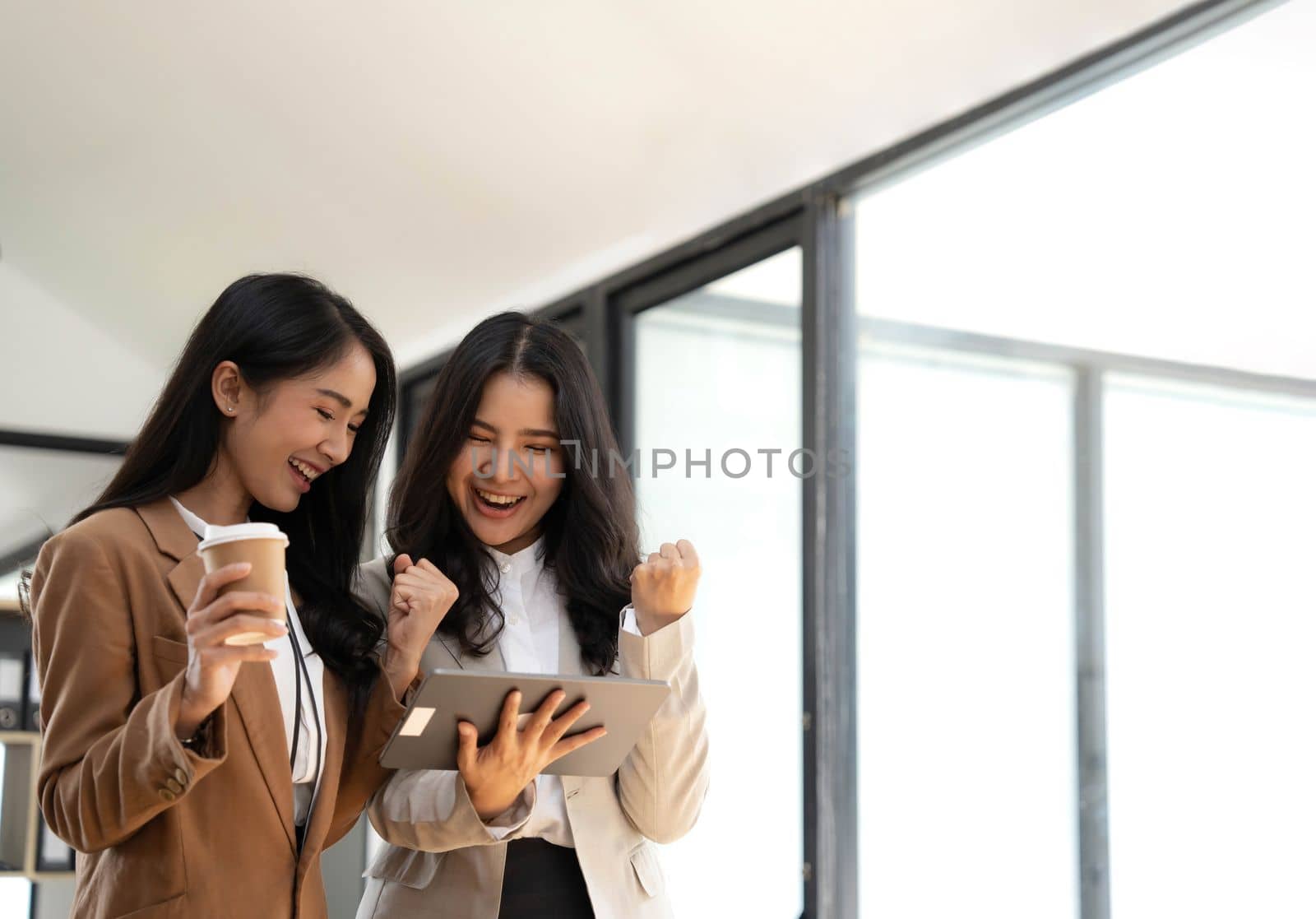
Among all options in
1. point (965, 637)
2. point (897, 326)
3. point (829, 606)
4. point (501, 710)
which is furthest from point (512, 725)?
point (897, 326)

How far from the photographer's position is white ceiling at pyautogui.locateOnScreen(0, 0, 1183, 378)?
99.7 inches

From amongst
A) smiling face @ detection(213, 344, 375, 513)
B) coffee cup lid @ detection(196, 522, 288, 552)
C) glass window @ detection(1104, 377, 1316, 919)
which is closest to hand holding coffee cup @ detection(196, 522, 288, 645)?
coffee cup lid @ detection(196, 522, 288, 552)

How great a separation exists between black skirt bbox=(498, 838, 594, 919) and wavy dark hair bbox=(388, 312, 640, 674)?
240 millimetres

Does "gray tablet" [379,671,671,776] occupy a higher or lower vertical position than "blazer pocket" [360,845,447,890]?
higher

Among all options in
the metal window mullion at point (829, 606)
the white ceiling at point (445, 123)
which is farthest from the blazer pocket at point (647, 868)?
the white ceiling at point (445, 123)

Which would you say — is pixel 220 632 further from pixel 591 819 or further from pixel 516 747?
pixel 591 819

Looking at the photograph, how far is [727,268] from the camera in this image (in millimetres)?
3135

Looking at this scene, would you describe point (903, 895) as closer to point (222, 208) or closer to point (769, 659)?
point (769, 659)

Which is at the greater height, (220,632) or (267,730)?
(220,632)

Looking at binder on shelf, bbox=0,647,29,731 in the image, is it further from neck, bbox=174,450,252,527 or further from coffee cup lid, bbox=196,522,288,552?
coffee cup lid, bbox=196,522,288,552

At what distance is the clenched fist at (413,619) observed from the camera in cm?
155

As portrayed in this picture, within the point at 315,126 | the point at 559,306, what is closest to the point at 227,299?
the point at 315,126

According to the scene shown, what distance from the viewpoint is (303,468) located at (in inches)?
60.5

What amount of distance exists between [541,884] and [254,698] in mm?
454
